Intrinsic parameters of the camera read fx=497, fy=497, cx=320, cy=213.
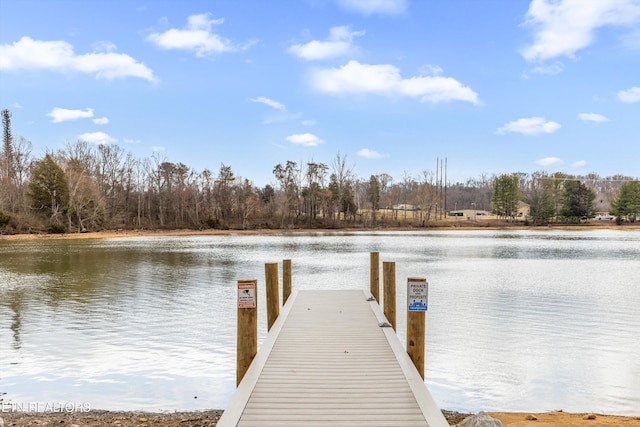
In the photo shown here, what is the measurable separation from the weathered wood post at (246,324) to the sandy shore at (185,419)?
823 mm

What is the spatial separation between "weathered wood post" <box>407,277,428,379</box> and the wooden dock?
0.51 ft

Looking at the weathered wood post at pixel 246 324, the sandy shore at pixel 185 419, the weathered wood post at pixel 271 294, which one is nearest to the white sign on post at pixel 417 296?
the sandy shore at pixel 185 419

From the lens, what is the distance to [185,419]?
21.5 ft

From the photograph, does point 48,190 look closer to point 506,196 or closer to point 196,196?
point 196,196

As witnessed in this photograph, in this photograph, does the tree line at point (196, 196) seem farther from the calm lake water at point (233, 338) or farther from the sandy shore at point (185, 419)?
the sandy shore at point (185, 419)

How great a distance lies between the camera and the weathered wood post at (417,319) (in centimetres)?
680

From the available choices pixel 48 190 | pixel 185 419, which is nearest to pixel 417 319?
pixel 185 419

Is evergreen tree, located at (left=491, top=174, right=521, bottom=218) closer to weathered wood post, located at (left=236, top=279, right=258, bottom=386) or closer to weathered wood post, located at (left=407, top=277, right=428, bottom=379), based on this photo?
weathered wood post, located at (left=407, top=277, right=428, bottom=379)

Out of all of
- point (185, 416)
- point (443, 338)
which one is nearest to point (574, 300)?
point (443, 338)

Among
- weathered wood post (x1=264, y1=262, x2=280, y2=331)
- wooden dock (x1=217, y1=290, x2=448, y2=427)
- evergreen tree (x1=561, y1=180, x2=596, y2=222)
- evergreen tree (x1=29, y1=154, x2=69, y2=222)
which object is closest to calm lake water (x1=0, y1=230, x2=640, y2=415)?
weathered wood post (x1=264, y1=262, x2=280, y2=331)

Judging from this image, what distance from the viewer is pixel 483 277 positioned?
21125 millimetres

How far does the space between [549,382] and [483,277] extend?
1314 cm

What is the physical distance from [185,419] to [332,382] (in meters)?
2.14

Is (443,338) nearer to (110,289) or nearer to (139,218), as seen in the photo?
(110,289)
